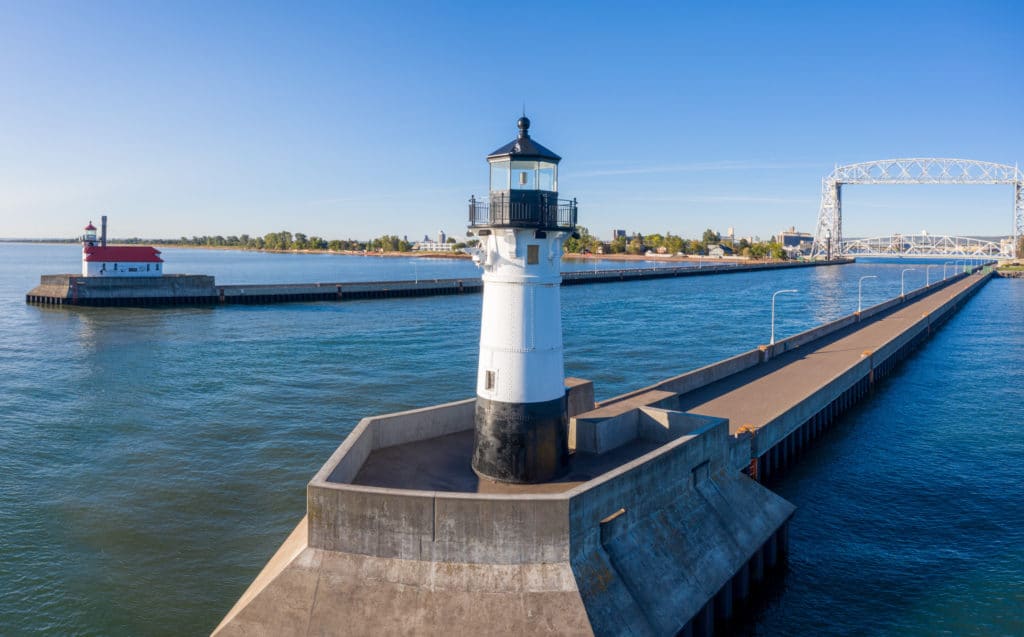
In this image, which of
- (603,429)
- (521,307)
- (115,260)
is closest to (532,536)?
(521,307)

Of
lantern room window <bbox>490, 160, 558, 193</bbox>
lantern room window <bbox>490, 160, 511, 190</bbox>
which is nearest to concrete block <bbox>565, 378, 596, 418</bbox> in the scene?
lantern room window <bbox>490, 160, 558, 193</bbox>

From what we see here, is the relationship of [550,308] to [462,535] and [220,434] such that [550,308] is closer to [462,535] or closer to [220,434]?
[462,535]

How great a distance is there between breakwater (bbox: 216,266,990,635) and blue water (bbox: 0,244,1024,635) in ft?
7.70

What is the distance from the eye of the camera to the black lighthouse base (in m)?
13.2

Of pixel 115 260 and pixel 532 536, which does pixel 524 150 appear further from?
pixel 115 260

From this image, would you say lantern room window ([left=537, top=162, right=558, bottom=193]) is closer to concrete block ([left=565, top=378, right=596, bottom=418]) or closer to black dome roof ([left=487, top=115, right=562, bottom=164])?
black dome roof ([left=487, top=115, right=562, bottom=164])

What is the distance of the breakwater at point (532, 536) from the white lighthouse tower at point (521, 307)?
2.99 feet

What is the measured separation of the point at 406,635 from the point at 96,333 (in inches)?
2024

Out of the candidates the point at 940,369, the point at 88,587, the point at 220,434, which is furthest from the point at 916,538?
the point at 940,369

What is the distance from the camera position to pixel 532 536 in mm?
11078

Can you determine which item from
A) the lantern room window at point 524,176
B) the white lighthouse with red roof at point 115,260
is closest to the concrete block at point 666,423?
the lantern room window at point 524,176

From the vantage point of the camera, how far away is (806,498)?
21344mm

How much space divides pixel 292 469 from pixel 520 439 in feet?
37.6

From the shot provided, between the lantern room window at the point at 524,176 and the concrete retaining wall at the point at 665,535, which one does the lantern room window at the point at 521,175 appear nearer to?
the lantern room window at the point at 524,176
